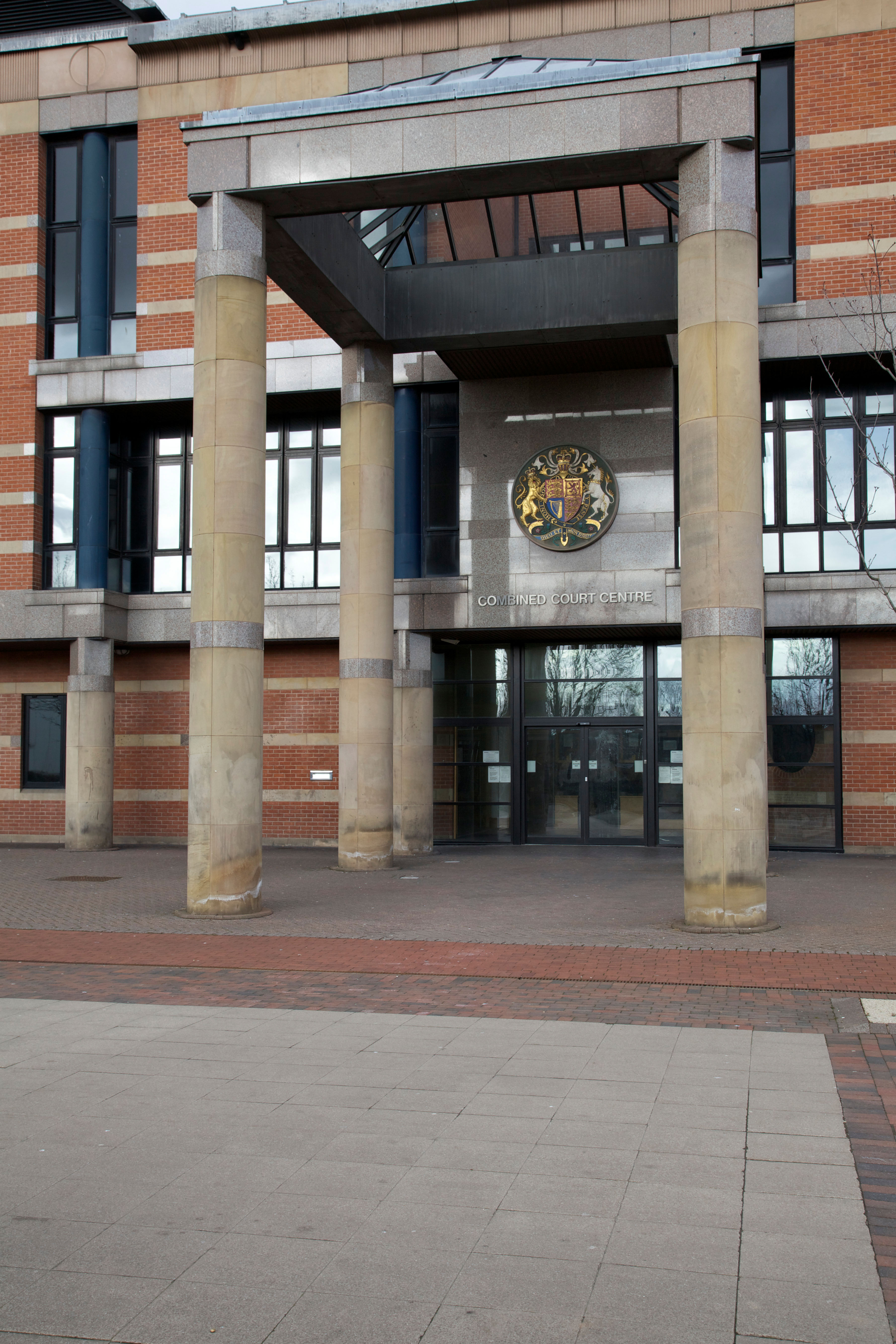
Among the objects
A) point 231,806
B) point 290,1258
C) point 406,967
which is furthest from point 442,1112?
point 231,806

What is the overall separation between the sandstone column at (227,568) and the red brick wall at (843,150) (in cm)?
1067

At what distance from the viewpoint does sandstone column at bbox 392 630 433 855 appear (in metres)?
21.4

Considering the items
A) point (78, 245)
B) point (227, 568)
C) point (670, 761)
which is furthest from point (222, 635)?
point (78, 245)

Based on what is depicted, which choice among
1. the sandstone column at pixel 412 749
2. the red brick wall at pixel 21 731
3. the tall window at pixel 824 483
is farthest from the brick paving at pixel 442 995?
the red brick wall at pixel 21 731

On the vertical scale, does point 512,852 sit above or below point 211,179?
below

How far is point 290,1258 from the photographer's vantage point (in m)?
4.48

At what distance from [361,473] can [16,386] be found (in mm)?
8805

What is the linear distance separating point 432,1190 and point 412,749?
53.3ft

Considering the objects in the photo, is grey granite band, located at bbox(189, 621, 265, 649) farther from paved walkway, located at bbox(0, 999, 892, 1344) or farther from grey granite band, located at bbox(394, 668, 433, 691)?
grey granite band, located at bbox(394, 668, 433, 691)

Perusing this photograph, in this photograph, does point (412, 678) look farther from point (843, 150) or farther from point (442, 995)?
point (442, 995)

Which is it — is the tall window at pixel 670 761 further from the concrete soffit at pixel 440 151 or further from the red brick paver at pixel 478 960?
the red brick paver at pixel 478 960

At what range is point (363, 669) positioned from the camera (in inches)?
754

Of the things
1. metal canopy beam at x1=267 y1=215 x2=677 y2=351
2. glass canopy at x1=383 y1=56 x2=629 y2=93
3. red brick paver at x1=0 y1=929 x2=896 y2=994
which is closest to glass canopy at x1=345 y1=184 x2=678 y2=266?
metal canopy beam at x1=267 y1=215 x2=677 y2=351

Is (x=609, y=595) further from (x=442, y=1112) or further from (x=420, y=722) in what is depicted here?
(x=442, y=1112)
